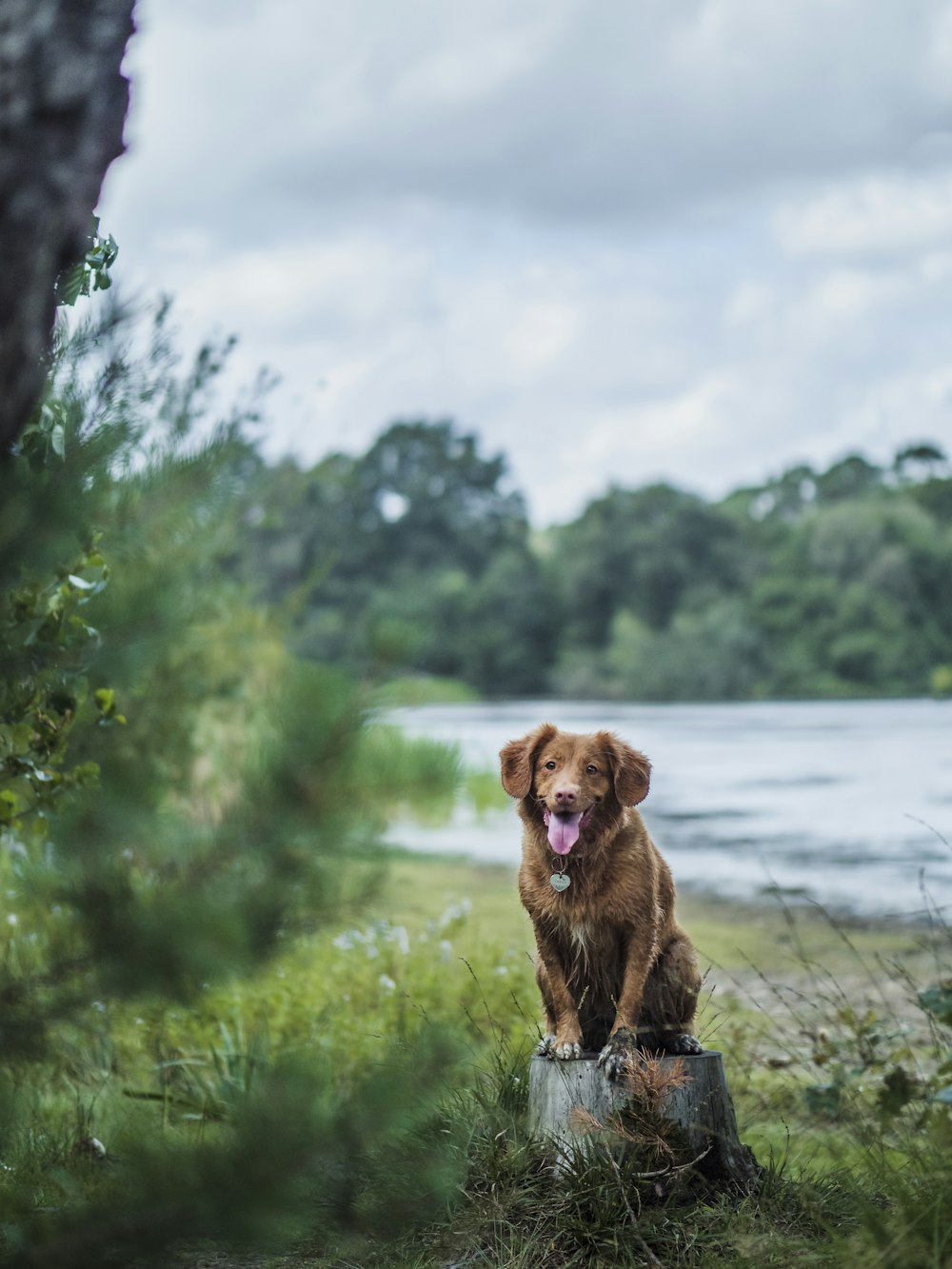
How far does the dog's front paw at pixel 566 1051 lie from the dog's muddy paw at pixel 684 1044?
38 cm

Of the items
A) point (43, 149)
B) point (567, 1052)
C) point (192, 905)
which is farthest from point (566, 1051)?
point (43, 149)

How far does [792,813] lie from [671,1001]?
730 inches

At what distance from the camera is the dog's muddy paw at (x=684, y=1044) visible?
14.4 ft

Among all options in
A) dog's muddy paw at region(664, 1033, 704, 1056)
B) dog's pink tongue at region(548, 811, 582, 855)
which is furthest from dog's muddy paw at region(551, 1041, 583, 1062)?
dog's pink tongue at region(548, 811, 582, 855)

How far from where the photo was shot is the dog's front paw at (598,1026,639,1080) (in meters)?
4.11

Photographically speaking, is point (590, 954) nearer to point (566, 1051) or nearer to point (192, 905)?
point (566, 1051)

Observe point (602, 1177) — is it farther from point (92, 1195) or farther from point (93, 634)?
point (93, 634)

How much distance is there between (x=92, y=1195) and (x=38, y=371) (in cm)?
142

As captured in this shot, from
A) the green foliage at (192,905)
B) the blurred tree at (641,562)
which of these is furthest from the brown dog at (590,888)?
the blurred tree at (641,562)

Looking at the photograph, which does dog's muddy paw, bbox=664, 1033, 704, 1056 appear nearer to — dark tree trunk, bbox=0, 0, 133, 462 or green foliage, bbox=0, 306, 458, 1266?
green foliage, bbox=0, 306, 458, 1266

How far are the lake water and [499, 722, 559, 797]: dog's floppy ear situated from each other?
3.2 inches

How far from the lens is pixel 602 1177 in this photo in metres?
4.09

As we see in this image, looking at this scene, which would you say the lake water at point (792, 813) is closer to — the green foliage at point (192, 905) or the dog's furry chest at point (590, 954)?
the green foliage at point (192, 905)

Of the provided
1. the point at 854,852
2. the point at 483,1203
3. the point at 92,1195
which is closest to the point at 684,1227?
the point at 483,1203
